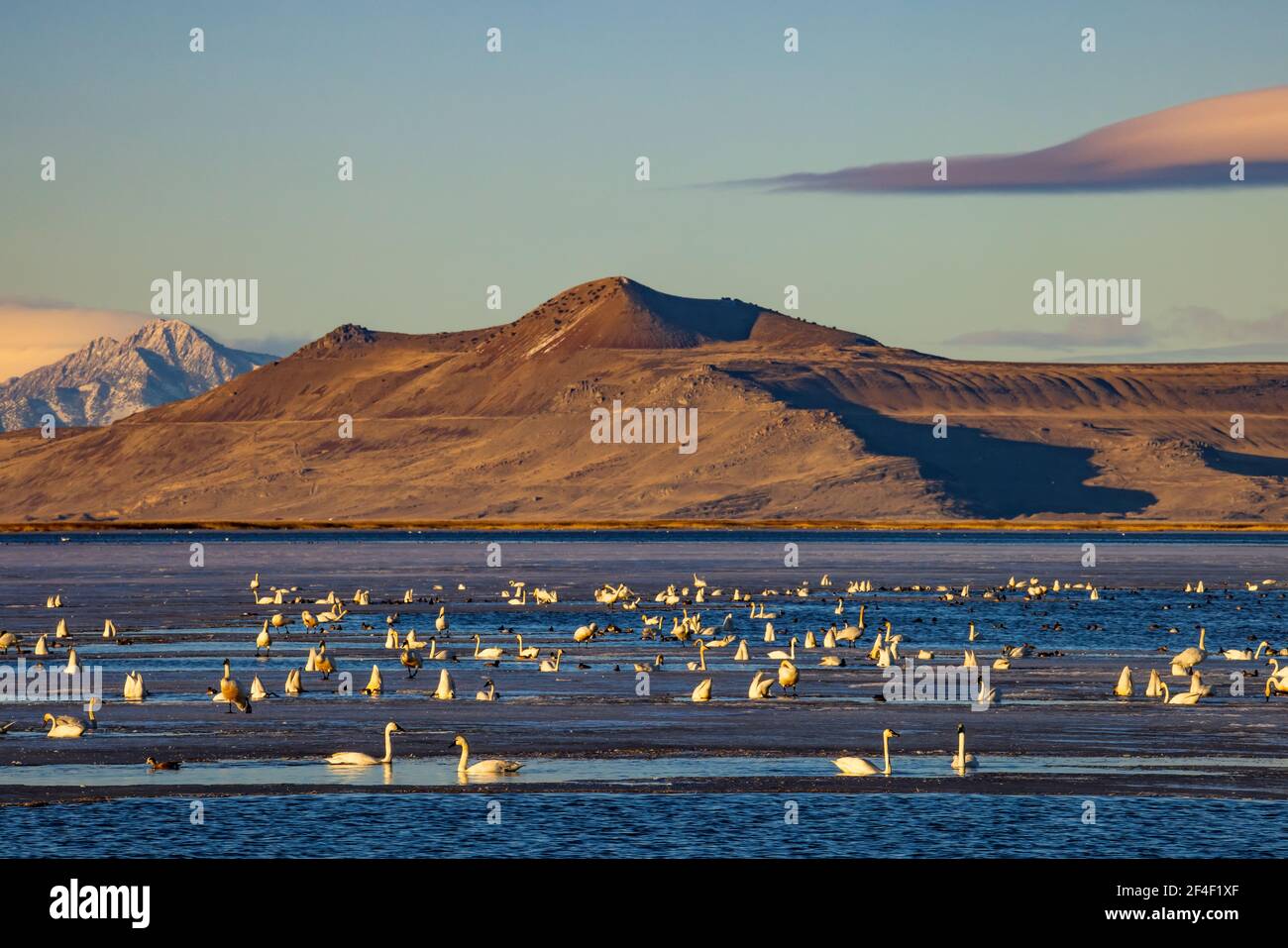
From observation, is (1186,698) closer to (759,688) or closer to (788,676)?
(788,676)

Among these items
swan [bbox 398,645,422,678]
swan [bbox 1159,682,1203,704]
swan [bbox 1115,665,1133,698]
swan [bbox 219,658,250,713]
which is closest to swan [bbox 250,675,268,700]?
swan [bbox 219,658,250,713]

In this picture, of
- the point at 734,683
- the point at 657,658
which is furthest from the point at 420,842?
the point at 657,658

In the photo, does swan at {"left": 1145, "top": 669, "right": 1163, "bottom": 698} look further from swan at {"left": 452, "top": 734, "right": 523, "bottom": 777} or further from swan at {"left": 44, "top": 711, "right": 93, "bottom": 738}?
swan at {"left": 44, "top": 711, "right": 93, "bottom": 738}

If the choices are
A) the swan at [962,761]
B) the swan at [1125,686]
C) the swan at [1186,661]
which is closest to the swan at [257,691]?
the swan at [962,761]

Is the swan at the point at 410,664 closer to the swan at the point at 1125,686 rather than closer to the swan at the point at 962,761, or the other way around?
the swan at the point at 1125,686

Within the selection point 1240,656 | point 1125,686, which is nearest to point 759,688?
point 1125,686
